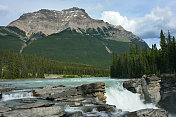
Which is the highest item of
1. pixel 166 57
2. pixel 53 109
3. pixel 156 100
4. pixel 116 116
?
pixel 166 57

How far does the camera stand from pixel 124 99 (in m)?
46.4

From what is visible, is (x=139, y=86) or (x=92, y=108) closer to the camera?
(x=92, y=108)

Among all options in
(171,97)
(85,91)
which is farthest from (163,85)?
(85,91)

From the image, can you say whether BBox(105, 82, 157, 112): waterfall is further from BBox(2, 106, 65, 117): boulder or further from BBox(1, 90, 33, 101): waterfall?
BBox(2, 106, 65, 117): boulder

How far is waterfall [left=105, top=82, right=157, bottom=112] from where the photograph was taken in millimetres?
42175

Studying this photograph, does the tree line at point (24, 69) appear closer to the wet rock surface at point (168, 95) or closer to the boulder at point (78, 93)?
the boulder at point (78, 93)

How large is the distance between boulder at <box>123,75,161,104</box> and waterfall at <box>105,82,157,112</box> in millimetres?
2532

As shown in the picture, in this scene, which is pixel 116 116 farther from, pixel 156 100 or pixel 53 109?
pixel 156 100

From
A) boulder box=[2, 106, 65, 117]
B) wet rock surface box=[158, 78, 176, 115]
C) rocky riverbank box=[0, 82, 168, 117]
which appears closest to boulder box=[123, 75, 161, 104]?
wet rock surface box=[158, 78, 176, 115]

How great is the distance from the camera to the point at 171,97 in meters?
53.2

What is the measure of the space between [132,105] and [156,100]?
14.7m

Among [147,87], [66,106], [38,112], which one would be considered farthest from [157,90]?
[38,112]

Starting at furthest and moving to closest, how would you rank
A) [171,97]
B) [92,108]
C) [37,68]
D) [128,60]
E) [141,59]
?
[37,68]
[128,60]
[141,59]
[171,97]
[92,108]

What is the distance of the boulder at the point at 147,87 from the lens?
53.9m
